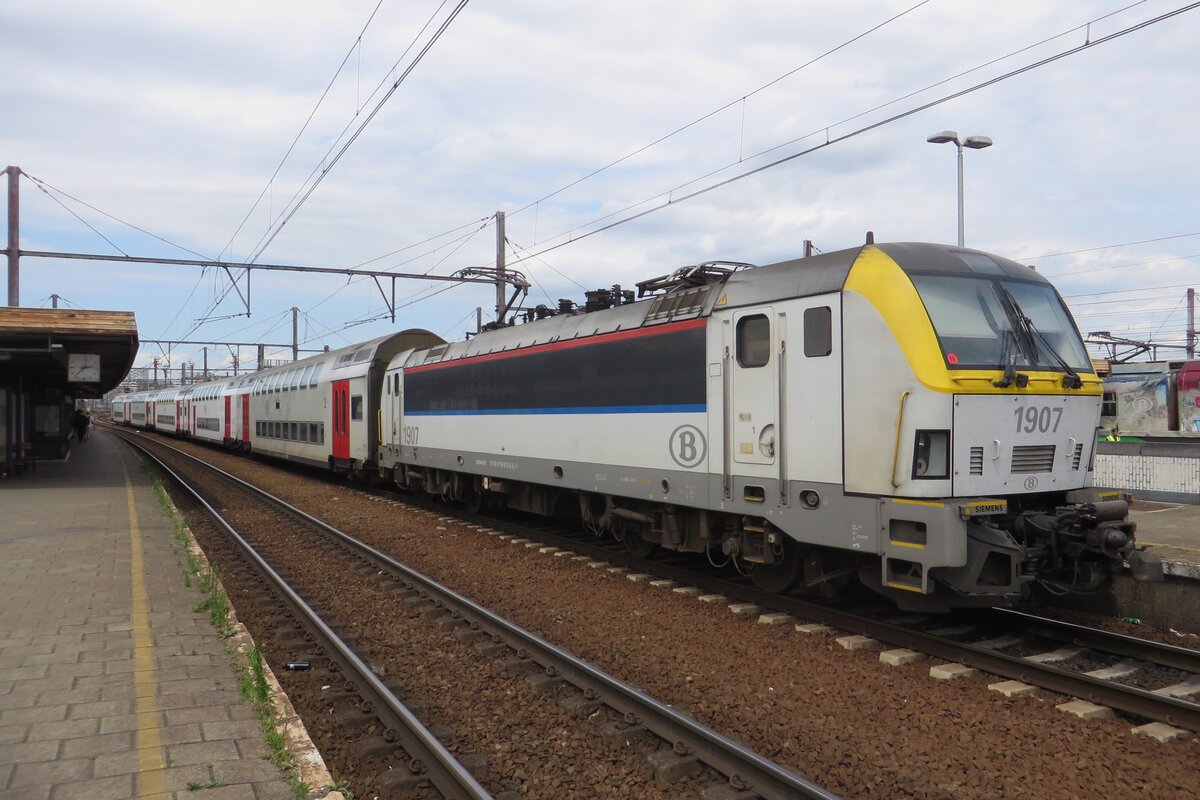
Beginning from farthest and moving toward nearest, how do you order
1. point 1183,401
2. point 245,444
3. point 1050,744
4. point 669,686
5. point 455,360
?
point 245,444 → point 1183,401 → point 455,360 → point 669,686 → point 1050,744

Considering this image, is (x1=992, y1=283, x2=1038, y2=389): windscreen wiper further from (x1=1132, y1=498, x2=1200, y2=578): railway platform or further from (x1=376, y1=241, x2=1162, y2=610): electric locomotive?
(x1=1132, y1=498, x2=1200, y2=578): railway platform

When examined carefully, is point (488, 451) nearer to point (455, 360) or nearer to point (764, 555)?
point (455, 360)

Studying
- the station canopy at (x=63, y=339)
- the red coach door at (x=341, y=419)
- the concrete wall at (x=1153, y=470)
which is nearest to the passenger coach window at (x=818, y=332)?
the concrete wall at (x=1153, y=470)

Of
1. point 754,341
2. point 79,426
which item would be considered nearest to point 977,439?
point 754,341

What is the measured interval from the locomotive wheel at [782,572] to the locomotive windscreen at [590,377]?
1.60 meters

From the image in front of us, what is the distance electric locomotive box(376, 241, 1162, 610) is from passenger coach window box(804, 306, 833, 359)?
0.07ft

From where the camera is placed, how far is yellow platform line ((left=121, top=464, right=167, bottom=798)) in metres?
4.12

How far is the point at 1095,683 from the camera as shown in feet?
18.1

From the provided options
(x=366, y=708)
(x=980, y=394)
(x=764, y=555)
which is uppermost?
(x=980, y=394)

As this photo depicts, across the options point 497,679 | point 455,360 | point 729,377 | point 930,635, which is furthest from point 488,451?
point 930,635

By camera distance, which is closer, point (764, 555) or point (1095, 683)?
point (1095, 683)

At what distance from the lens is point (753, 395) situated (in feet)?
24.8

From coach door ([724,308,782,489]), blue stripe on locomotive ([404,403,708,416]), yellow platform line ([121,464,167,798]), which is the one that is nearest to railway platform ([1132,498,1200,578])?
coach door ([724,308,782,489])

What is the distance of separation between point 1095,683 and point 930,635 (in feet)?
4.26
